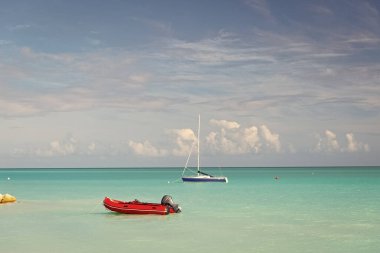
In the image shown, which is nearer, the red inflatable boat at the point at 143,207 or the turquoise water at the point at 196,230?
the turquoise water at the point at 196,230

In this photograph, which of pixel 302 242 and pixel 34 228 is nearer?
pixel 302 242

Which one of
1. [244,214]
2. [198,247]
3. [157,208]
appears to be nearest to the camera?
[198,247]

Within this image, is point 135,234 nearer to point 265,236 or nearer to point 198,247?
point 198,247

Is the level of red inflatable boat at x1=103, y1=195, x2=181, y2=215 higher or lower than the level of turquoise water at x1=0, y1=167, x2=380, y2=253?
higher

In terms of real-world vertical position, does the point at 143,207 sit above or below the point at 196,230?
above

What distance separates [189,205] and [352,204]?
1740cm

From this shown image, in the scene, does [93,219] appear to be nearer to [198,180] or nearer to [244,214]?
[244,214]

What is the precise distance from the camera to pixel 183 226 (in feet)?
117

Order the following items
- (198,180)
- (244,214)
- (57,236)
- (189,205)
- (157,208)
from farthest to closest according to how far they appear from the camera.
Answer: (198,180) → (189,205) → (244,214) → (157,208) → (57,236)

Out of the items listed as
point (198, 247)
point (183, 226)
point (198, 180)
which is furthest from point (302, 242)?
point (198, 180)

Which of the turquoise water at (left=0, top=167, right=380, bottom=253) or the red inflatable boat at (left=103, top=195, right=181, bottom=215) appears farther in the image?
the red inflatable boat at (left=103, top=195, right=181, bottom=215)

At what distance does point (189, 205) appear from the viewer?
173 feet

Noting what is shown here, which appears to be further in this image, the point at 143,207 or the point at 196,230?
the point at 143,207

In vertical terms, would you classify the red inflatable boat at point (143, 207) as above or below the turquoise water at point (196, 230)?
above
